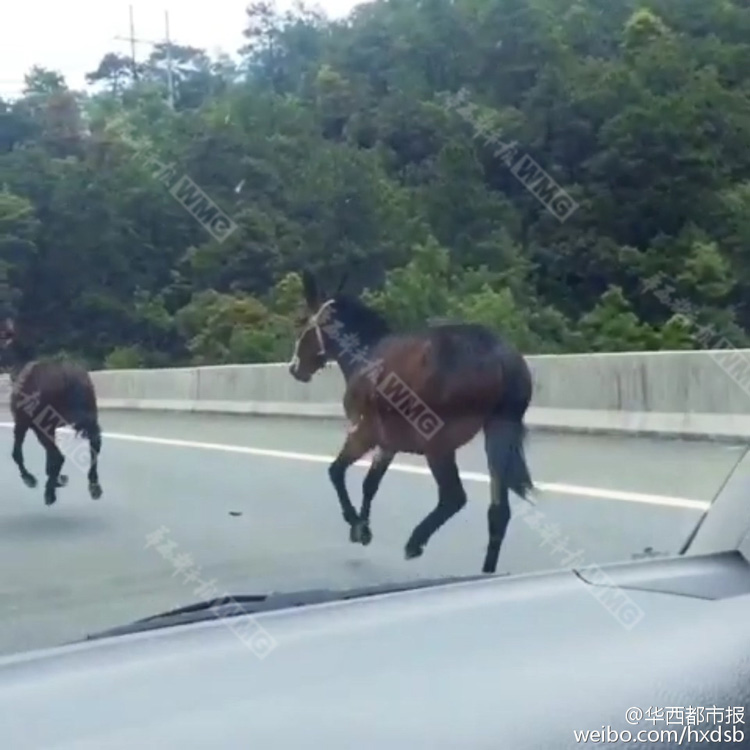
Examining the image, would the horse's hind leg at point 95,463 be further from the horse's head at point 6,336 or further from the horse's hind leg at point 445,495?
the horse's hind leg at point 445,495

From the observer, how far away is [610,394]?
1284cm

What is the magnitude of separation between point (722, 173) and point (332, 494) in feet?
54.8

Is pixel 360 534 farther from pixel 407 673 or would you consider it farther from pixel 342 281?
pixel 407 673

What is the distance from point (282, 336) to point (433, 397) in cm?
105

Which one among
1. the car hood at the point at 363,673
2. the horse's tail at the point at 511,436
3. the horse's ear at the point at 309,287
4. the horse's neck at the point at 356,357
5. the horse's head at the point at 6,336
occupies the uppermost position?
the horse's ear at the point at 309,287

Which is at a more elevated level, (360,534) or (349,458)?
(349,458)

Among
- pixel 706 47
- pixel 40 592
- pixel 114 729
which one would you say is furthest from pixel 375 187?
pixel 706 47

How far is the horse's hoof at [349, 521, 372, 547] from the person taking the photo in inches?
255

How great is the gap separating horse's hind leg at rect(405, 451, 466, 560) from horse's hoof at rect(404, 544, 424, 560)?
7.7 inches

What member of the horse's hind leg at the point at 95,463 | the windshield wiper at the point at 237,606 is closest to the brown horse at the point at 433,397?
the horse's hind leg at the point at 95,463

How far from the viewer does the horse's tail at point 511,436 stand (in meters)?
6.54

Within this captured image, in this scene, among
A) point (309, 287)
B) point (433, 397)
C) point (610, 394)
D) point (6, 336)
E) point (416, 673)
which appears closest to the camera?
point (416, 673)

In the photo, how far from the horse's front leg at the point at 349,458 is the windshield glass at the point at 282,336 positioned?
0.07 feet

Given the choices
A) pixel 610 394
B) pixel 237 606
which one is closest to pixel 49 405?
pixel 237 606
